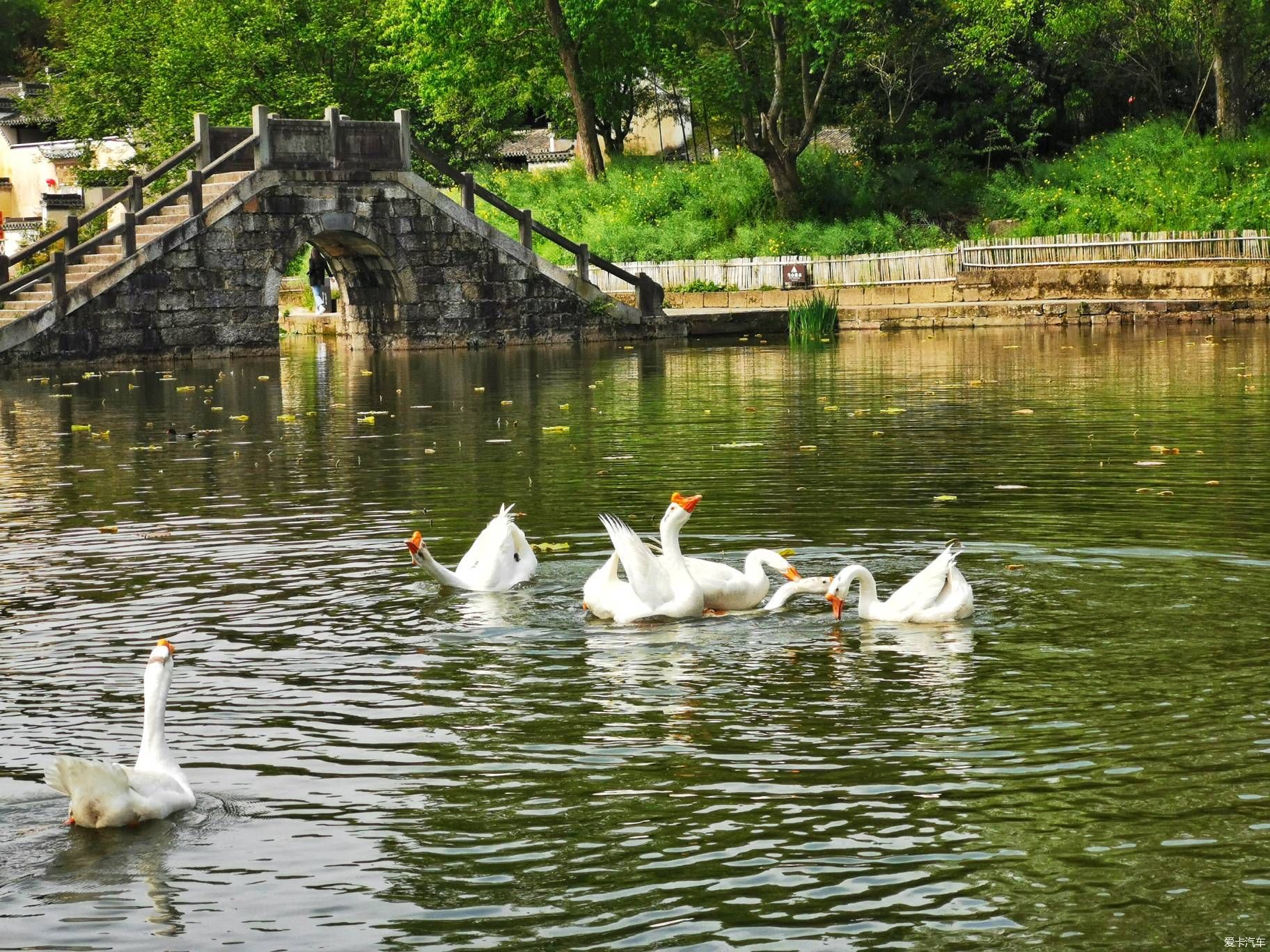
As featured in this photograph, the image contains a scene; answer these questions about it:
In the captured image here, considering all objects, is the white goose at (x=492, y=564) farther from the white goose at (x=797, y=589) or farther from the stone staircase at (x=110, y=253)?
the stone staircase at (x=110, y=253)

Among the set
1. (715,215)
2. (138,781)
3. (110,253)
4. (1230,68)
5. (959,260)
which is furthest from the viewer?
(715,215)

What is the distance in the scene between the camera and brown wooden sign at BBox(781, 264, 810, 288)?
150 feet

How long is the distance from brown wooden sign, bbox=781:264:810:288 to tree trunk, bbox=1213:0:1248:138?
36.7ft

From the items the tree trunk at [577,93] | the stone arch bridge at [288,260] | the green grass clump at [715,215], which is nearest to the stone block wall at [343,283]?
the stone arch bridge at [288,260]

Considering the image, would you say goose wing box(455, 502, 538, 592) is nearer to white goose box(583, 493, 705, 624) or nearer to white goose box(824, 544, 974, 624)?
white goose box(583, 493, 705, 624)

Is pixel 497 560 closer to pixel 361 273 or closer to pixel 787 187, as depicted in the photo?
pixel 361 273

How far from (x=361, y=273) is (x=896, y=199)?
16.0m

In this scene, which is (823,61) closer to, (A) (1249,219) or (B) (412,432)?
(A) (1249,219)

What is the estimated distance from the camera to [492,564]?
457 inches

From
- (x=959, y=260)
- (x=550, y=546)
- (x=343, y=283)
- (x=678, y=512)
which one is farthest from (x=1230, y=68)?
(x=678, y=512)

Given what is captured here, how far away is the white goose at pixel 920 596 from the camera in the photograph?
10258mm

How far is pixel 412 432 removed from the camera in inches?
861

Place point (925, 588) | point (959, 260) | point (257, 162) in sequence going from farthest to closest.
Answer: point (959, 260)
point (257, 162)
point (925, 588)

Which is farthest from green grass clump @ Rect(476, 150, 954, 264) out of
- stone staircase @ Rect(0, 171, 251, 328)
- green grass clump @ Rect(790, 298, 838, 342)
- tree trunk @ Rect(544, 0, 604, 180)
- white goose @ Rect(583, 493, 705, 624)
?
white goose @ Rect(583, 493, 705, 624)
